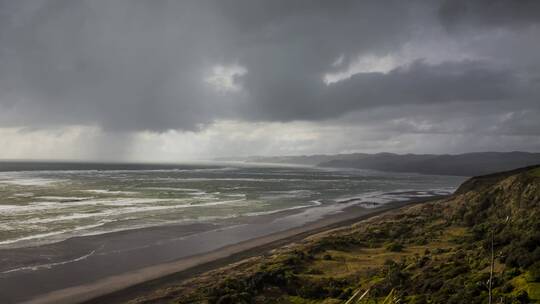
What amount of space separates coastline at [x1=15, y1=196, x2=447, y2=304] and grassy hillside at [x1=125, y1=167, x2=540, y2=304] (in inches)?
85.0

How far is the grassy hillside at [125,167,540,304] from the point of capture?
18828mm

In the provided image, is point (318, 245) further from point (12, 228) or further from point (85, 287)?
point (12, 228)

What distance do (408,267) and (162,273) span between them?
1870 cm

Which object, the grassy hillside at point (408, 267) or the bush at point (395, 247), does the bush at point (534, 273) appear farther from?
the bush at point (395, 247)

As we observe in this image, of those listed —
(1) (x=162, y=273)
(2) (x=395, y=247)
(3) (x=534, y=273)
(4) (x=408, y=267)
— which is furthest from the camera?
(2) (x=395, y=247)

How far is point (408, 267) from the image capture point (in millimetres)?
25266

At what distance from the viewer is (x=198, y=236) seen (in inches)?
1775

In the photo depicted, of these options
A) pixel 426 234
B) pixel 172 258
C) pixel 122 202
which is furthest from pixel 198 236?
pixel 122 202

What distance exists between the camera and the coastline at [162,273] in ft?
83.5

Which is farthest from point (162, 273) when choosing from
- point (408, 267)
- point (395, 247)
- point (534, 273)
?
point (534, 273)

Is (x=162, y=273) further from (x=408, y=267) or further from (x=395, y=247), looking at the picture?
(x=395, y=247)

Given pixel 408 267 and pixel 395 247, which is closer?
pixel 408 267

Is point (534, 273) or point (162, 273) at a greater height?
point (534, 273)

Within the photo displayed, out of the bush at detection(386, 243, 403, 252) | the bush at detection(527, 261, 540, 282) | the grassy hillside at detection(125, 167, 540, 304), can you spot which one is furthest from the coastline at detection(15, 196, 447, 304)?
the bush at detection(527, 261, 540, 282)
